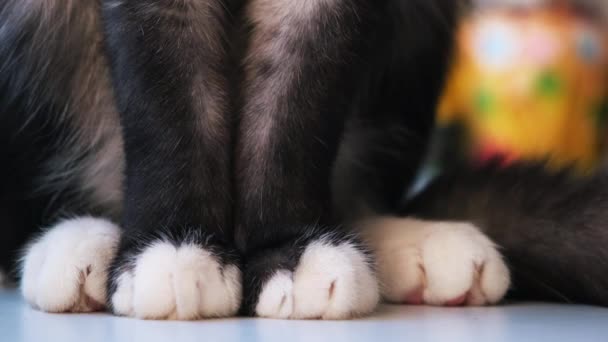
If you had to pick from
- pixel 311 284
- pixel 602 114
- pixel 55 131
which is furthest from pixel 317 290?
pixel 602 114

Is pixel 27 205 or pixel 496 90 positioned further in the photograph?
pixel 496 90

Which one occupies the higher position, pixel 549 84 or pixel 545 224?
pixel 545 224

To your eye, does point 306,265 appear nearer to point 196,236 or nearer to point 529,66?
point 196,236

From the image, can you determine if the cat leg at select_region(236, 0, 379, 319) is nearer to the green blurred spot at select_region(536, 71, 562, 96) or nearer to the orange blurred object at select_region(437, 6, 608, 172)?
the orange blurred object at select_region(437, 6, 608, 172)

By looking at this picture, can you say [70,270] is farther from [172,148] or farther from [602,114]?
[602,114]

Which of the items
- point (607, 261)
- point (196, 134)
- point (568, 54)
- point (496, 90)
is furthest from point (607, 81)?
point (196, 134)

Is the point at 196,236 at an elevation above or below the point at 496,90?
above

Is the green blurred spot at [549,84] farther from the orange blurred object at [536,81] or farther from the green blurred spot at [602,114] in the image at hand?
the green blurred spot at [602,114]
